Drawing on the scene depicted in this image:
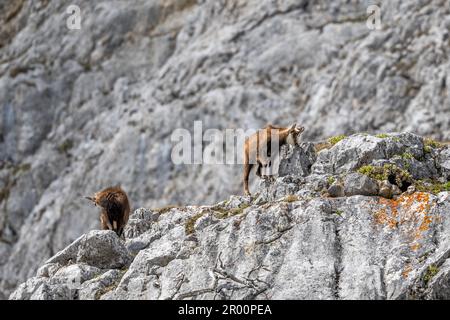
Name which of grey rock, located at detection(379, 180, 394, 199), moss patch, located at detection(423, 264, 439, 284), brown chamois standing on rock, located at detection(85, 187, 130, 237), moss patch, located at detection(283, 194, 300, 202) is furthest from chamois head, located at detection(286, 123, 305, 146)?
moss patch, located at detection(423, 264, 439, 284)

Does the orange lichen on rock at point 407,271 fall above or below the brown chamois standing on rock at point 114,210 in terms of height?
below

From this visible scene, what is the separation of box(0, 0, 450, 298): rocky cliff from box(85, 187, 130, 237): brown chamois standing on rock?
2345 centimetres

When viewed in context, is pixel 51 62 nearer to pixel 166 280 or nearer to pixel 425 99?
pixel 425 99

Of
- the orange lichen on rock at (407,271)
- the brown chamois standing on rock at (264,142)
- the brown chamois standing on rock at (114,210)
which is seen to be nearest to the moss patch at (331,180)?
the brown chamois standing on rock at (264,142)

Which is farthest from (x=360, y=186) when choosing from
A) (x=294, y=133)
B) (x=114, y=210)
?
(x=114, y=210)

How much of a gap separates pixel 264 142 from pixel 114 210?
16.0 ft

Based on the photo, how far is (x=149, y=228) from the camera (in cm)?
2156

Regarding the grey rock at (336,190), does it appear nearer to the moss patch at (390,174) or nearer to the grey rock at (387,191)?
the moss patch at (390,174)

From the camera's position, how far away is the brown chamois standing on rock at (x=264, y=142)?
21.9 meters

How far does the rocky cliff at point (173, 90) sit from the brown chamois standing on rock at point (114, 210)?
23.4 metres

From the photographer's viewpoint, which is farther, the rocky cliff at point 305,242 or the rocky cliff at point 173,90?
the rocky cliff at point 173,90

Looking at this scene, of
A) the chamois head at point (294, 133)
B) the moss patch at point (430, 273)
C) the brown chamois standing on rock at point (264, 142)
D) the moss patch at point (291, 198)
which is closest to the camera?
the moss patch at point (430, 273)

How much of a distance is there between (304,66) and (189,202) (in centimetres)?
1203

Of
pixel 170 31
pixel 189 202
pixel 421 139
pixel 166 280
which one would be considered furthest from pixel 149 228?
pixel 170 31
